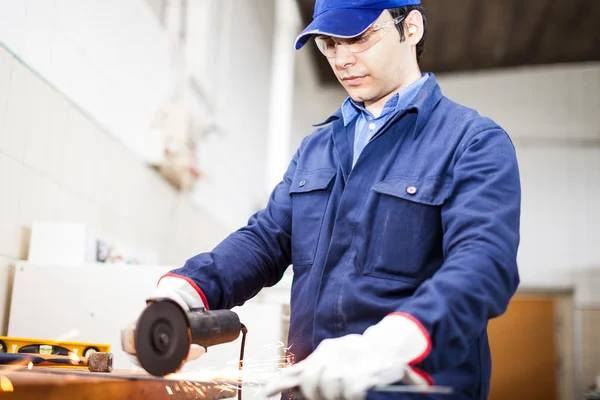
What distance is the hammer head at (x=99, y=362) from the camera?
1464mm

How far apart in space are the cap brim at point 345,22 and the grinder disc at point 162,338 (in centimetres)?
62

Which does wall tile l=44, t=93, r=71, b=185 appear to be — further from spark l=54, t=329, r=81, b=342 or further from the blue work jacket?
the blue work jacket

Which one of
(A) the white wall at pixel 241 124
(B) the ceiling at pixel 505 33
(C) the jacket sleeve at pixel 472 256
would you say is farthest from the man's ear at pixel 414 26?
(B) the ceiling at pixel 505 33

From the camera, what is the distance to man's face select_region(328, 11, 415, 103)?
145 cm

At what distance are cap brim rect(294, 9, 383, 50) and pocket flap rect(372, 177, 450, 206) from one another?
32 cm

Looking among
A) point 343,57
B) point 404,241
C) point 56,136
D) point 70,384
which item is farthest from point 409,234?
point 56,136

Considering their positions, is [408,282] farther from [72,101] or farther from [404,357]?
[72,101]

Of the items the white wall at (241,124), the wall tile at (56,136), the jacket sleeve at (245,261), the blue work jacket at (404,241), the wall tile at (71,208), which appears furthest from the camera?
the white wall at (241,124)

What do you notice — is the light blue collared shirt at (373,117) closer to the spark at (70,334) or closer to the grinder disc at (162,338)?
the grinder disc at (162,338)

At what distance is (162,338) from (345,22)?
707mm

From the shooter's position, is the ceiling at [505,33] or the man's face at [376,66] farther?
the ceiling at [505,33]

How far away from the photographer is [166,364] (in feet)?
3.76

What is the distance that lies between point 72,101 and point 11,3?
1.52ft

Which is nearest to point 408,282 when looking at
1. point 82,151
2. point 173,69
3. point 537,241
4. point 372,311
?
point 372,311
